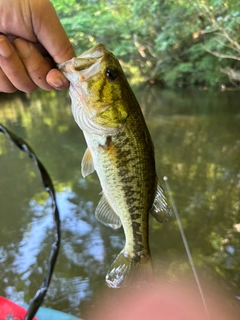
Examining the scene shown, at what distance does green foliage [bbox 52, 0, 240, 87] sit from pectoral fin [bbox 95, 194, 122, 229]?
10.1m

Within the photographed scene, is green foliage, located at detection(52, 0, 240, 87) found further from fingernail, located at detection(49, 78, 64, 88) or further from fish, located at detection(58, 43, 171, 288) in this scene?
fingernail, located at detection(49, 78, 64, 88)

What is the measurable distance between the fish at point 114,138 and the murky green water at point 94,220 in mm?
1785

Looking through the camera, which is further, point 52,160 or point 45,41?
point 52,160

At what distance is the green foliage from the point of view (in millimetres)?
11742

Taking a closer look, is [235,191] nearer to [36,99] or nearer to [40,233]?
[40,233]

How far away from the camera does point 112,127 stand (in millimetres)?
1205

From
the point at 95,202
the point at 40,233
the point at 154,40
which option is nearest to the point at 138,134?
the point at 40,233

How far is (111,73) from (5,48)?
345 mm

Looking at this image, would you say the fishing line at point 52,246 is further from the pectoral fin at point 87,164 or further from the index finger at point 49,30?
the pectoral fin at point 87,164

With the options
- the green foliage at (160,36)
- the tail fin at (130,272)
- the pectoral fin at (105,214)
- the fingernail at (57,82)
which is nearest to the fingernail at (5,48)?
the fingernail at (57,82)

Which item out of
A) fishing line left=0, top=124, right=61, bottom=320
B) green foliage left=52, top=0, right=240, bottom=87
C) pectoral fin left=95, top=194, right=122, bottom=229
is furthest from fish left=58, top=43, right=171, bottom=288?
green foliage left=52, top=0, right=240, bottom=87

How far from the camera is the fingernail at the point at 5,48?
3.27 ft

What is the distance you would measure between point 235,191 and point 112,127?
12.1 feet

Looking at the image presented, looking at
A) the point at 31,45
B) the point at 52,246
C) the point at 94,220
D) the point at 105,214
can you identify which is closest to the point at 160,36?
the point at 94,220
